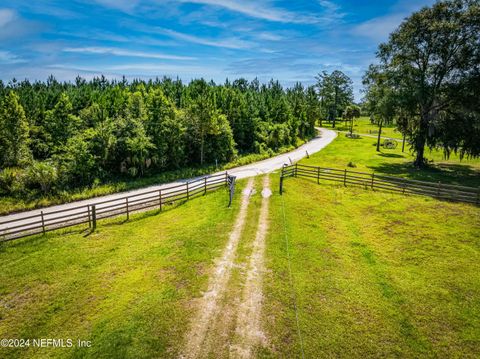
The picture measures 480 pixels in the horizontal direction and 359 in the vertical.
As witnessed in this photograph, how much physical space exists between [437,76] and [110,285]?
38.3 m

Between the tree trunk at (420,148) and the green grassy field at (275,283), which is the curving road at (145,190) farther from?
the tree trunk at (420,148)

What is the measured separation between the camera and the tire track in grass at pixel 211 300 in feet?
26.8

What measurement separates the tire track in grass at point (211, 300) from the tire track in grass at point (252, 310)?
860mm

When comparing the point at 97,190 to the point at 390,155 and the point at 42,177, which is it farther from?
the point at 390,155

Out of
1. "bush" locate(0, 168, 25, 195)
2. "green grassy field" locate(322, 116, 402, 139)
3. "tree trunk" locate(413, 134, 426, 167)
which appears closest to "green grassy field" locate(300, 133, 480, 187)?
"tree trunk" locate(413, 134, 426, 167)

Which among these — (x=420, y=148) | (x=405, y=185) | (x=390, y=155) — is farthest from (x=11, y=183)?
(x=390, y=155)

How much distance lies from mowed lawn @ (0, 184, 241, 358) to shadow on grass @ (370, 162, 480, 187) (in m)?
24.3

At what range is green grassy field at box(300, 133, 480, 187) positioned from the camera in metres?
30.5

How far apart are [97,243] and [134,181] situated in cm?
1701

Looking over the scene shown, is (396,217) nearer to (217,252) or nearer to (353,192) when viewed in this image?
(353,192)

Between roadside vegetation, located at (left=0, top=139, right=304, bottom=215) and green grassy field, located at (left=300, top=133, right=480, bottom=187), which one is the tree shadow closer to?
green grassy field, located at (left=300, top=133, right=480, bottom=187)

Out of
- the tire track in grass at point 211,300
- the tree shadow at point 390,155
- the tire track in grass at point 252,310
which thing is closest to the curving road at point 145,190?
the tire track in grass at point 211,300

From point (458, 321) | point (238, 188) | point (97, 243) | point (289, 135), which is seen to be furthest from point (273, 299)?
point (289, 135)

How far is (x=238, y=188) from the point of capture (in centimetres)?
2425
